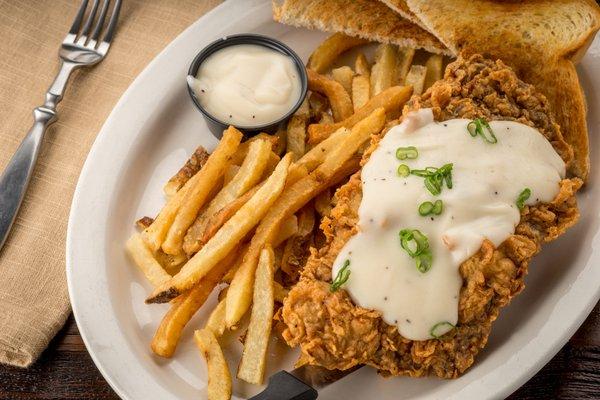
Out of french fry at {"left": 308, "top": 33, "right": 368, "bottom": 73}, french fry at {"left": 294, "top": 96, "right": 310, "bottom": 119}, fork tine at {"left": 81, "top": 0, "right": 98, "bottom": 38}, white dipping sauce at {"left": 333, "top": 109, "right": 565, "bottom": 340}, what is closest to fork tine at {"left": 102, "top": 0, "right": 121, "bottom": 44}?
fork tine at {"left": 81, "top": 0, "right": 98, "bottom": 38}

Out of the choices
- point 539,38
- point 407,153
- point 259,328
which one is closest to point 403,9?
point 539,38

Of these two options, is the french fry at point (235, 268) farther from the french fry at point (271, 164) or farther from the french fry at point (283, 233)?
the french fry at point (271, 164)

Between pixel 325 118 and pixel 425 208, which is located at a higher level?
pixel 425 208

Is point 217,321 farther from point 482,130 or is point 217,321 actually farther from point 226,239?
point 482,130

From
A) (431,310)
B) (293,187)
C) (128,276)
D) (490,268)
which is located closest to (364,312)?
(431,310)

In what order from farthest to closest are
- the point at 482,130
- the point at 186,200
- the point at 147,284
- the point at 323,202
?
the point at 147,284, the point at 323,202, the point at 186,200, the point at 482,130

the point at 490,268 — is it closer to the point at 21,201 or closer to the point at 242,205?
the point at 242,205

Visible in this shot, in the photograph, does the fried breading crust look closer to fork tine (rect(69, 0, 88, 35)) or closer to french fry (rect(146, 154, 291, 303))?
french fry (rect(146, 154, 291, 303))
